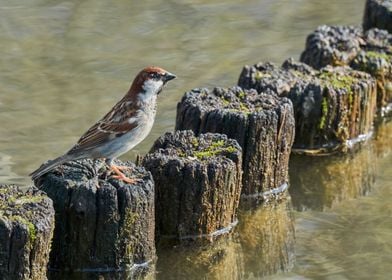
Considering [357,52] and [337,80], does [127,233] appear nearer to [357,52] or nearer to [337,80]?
[337,80]

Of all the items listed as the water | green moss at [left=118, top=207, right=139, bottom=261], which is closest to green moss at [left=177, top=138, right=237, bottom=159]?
the water

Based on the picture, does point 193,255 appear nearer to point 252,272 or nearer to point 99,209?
point 252,272

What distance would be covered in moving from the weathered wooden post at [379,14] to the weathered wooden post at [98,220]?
18.8 ft

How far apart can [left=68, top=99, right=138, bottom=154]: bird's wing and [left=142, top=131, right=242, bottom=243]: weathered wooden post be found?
10.6 inches

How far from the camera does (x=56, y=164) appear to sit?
7035 millimetres

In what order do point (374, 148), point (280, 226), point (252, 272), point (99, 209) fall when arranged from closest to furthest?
point (99, 209), point (252, 272), point (280, 226), point (374, 148)

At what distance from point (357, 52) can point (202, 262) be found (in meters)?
4.11

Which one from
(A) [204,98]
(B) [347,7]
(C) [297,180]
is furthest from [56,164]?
(B) [347,7]

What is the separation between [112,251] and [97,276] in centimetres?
19

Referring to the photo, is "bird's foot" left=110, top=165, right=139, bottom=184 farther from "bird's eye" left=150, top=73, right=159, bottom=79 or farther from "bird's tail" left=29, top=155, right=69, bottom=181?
"bird's eye" left=150, top=73, right=159, bottom=79

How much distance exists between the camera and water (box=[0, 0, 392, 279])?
311 inches

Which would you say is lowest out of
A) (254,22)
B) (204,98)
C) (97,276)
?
(97,276)

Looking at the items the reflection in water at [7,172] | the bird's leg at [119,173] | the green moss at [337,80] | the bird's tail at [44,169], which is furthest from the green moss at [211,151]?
the green moss at [337,80]

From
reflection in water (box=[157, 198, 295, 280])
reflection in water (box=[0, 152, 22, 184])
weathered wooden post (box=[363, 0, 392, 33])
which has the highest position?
weathered wooden post (box=[363, 0, 392, 33])
